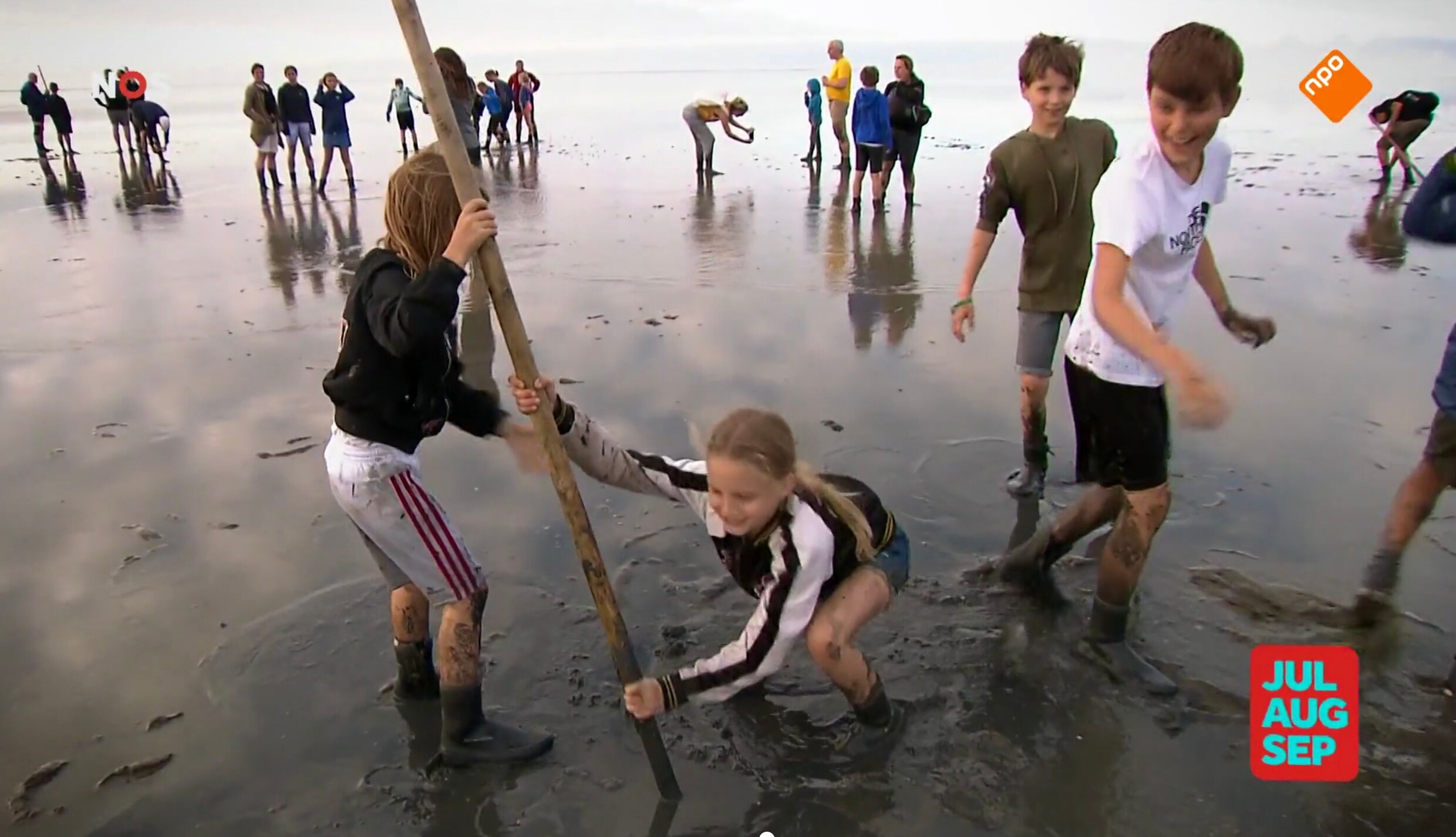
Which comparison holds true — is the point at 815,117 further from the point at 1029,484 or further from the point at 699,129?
the point at 1029,484

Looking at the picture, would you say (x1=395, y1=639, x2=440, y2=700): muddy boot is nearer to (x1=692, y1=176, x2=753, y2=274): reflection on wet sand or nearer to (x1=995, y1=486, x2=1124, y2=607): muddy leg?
(x1=995, y1=486, x2=1124, y2=607): muddy leg

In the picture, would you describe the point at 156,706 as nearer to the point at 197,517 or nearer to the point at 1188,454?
the point at 197,517

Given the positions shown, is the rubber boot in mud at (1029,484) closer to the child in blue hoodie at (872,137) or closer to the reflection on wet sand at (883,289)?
the reflection on wet sand at (883,289)

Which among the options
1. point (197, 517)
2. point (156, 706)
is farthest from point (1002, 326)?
point (156, 706)

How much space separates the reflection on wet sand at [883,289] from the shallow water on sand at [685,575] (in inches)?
1.9

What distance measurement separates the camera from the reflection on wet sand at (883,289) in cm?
703

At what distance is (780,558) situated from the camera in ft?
9.09

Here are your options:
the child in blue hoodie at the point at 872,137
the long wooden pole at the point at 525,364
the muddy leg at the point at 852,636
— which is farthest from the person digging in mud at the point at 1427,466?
the child in blue hoodie at the point at 872,137

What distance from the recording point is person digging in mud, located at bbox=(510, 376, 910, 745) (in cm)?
267

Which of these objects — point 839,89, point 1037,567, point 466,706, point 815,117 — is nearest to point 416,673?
point 466,706

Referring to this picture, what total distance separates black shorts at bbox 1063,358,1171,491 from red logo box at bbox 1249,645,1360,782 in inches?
30.8

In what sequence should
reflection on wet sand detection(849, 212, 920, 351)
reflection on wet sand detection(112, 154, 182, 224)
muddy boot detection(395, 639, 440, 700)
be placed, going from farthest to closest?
1. reflection on wet sand detection(112, 154, 182, 224)
2. reflection on wet sand detection(849, 212, 920, 351)
3. muddy boot detection(395, 639, 440, 700)

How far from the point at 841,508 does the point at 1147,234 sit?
3.95ft

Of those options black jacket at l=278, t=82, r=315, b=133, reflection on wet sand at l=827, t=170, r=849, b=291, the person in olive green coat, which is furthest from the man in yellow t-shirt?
the person in olive green coat
